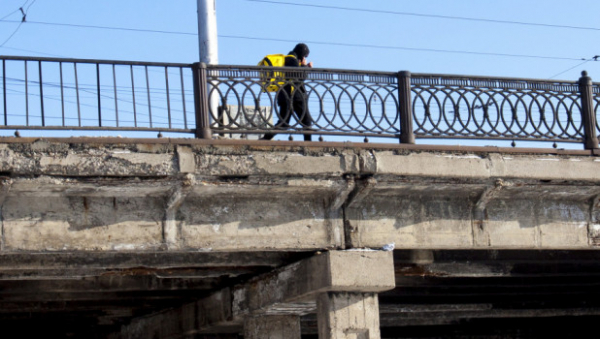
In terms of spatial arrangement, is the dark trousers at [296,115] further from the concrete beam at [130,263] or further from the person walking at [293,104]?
the concrete beam at [130,263]

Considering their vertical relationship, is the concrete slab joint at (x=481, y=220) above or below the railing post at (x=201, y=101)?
below

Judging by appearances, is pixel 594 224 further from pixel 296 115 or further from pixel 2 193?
pixel 2 193

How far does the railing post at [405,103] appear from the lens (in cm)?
1124

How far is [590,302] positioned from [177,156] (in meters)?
9.73

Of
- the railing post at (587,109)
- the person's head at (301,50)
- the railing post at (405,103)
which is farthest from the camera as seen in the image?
the person's head at (301,50)

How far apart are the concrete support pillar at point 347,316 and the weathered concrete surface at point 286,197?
1.93ft

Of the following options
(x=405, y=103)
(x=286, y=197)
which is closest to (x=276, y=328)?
(x=286, y=197)

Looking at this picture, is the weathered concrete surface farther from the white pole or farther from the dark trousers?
the white pole

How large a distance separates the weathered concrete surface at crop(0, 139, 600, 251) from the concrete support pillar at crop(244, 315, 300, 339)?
1.82 m

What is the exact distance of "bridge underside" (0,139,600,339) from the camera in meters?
9.84

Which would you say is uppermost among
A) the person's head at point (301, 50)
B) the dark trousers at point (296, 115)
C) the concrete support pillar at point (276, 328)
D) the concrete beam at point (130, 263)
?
the person's head at point (301, 50)

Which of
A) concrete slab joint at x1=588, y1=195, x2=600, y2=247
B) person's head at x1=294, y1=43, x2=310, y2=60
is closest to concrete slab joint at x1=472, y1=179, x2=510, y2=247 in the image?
concrete slab joint at x1=588, y1=195, x2=600, y2=247

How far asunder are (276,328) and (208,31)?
5.31m

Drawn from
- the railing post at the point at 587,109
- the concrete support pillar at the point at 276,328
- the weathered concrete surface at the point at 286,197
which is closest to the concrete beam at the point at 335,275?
the weathered concrete surface at the point at 286,197
